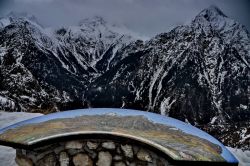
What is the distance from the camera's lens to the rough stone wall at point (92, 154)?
5.19 meters

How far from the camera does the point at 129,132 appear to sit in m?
5.29

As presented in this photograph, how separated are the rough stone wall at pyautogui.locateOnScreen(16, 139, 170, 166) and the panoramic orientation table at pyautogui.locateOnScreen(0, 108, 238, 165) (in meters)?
0.17

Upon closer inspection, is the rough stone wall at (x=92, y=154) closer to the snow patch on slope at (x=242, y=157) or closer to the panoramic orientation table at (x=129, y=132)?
the panoramic orientation table at (x=129, y=132)

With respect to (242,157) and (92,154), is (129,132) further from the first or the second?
(242,157)

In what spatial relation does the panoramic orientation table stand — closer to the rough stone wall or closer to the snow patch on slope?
the rough stone wall

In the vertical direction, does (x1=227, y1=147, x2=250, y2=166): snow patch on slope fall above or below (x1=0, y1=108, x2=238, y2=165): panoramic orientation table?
below

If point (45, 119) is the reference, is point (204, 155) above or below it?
below

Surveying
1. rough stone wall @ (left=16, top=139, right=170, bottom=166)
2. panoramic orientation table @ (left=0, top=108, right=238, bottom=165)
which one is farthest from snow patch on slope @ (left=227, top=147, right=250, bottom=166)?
rough stone wall @ (left=16, top=139, right=170, bottom=166)

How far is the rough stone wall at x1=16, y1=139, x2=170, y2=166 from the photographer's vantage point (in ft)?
17.0

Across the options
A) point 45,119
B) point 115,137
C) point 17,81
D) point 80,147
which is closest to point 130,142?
point 115,137

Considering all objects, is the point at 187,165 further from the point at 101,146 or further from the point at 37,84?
the point at 37,84

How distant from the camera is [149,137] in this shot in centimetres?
521

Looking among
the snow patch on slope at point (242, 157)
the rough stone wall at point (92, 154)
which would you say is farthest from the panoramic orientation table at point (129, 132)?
the snow patch on slope at point (242, 157)

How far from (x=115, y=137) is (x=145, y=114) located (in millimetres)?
1307
